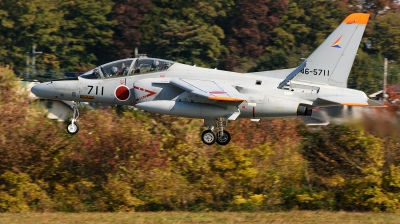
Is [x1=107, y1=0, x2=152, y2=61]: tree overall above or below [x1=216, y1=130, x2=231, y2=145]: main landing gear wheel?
above

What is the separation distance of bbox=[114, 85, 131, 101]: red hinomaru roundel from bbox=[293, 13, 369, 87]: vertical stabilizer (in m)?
6.01

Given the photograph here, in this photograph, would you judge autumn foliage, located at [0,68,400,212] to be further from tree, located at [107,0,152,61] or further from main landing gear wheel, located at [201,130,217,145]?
tree, located at [107,0,152,61]

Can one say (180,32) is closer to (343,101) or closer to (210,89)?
(210,89)

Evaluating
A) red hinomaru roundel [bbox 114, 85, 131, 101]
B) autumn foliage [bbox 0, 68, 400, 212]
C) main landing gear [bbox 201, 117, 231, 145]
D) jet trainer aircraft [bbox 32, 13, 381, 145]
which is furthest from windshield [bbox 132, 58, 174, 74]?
autumn foliage [bbox 0, 68, 400, 212]

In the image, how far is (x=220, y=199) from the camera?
43.2m

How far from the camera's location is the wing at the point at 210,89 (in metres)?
25.6

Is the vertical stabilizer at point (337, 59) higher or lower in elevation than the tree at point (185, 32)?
lower

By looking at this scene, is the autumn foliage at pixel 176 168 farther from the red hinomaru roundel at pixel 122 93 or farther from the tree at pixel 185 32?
the tree at pixel 185 32

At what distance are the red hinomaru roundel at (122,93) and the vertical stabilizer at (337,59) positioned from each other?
6.01 m

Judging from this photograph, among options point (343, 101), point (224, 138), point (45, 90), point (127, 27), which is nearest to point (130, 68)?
point (45, 90)

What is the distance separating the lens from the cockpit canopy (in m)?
27.7

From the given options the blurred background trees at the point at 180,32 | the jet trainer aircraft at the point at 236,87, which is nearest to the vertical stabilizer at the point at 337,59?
the jet trainer aircraft at the point at 236,87

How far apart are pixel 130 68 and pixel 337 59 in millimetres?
7396

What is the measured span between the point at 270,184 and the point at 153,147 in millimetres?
7125
